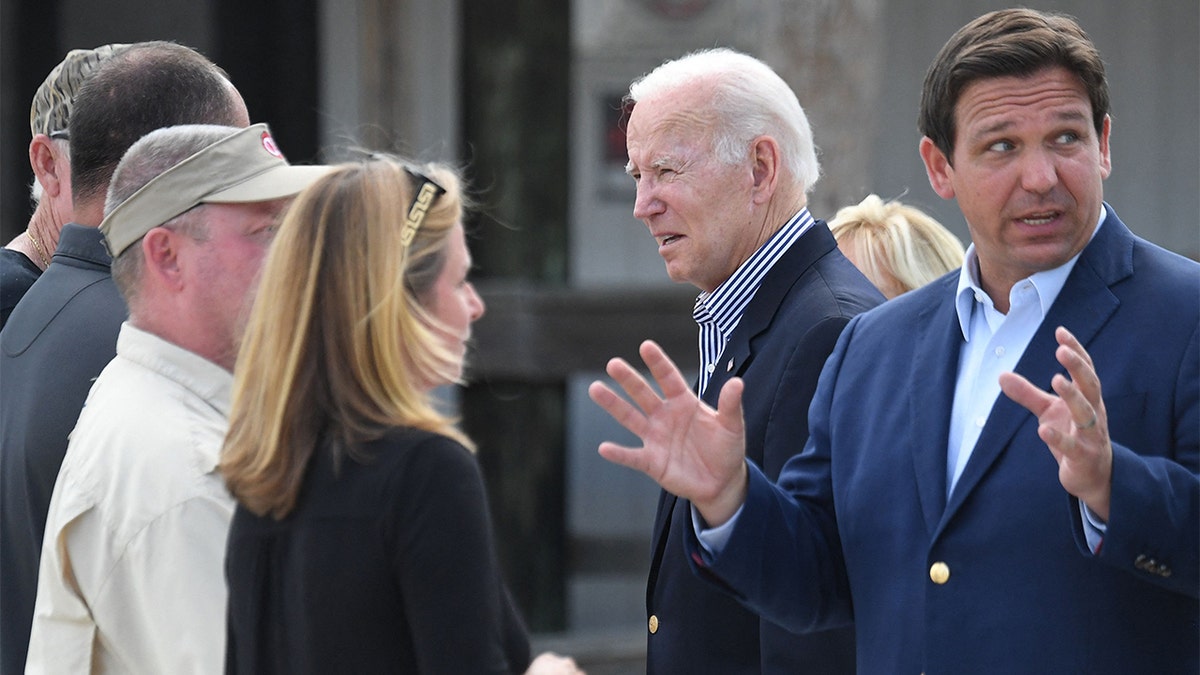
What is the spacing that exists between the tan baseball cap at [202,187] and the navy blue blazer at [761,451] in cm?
85

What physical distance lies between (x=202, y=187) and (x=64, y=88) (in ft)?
2.79

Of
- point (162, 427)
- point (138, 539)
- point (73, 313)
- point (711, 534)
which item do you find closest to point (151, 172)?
point (73, 313)

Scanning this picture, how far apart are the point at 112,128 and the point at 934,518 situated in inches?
63.7

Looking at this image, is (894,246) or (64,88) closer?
(64,88)

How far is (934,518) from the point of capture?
2.13 metres

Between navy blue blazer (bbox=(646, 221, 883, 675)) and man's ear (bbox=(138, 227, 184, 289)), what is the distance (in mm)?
934

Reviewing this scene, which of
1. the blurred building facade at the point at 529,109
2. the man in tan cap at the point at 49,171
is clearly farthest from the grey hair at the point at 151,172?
the blurred building facade at the point at 529,109

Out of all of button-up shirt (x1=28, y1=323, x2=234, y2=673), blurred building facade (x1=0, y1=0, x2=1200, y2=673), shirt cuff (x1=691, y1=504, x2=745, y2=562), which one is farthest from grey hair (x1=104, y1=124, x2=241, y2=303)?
blurred building facade (x1=0, y1=0, x2=1200, y2=673)

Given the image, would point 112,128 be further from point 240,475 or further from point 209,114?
point 240,475

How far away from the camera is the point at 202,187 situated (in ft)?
7.72

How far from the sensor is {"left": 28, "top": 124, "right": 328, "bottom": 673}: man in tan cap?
2.08 meters

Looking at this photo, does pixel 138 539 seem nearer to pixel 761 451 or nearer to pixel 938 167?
pixel 761 451

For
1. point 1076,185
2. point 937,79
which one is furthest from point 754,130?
point 1076,185

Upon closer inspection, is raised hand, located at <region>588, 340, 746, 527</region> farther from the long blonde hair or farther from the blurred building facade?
the blurred building facade
